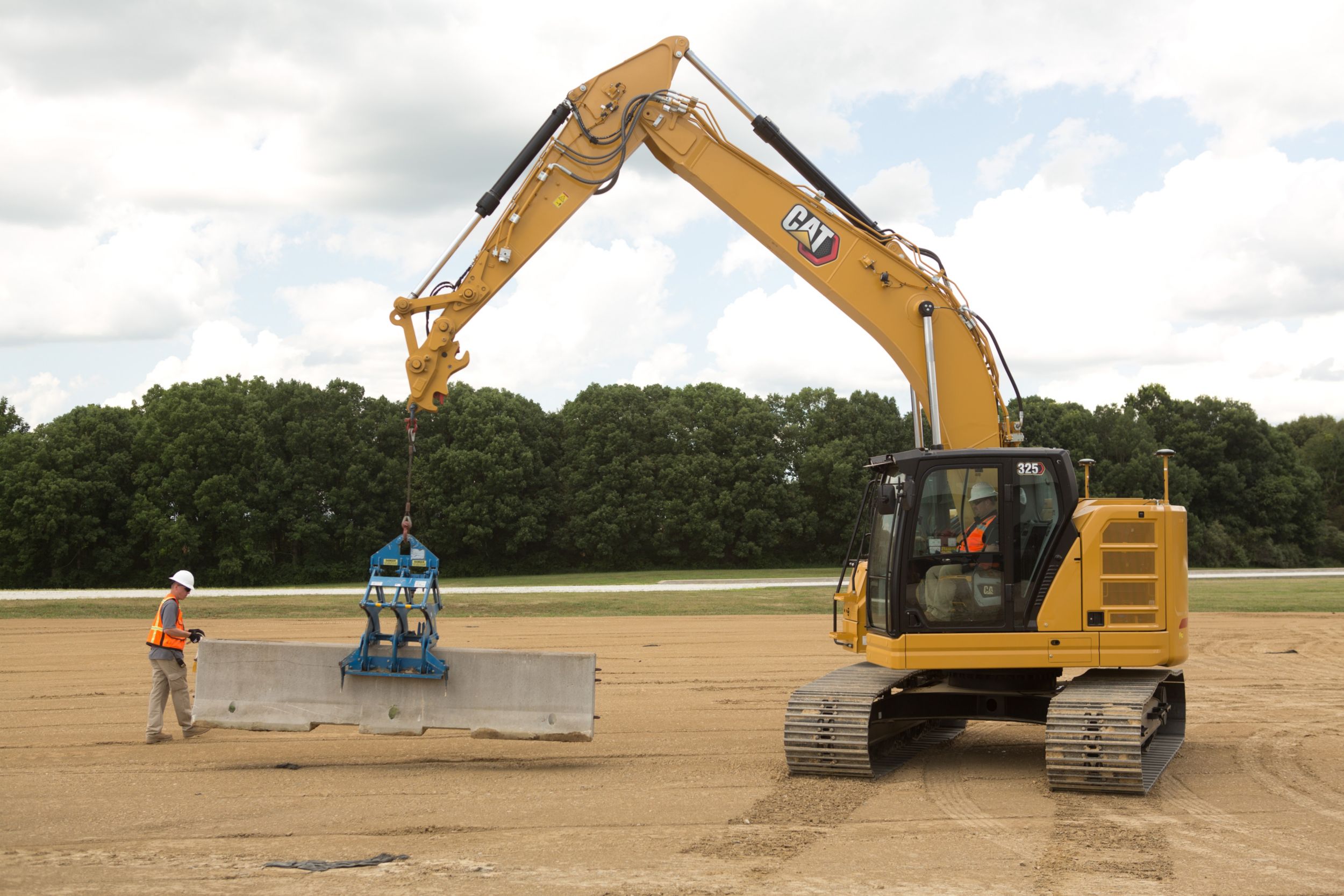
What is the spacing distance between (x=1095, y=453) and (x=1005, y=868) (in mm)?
57539

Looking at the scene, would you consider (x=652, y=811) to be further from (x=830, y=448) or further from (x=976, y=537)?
(x=830, y=448)

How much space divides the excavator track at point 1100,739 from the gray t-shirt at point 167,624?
331 inches

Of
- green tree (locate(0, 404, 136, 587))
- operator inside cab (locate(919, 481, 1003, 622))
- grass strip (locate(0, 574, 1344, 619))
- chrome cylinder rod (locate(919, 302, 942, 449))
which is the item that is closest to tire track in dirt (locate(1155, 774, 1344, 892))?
operator inside cab (locate(919, 481, 1003, 622))

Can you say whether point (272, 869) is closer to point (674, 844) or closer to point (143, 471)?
point (674, 844)

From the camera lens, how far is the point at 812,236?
37.1ft

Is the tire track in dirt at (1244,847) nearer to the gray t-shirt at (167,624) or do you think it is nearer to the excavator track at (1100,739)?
the excavator track at (1100,739)

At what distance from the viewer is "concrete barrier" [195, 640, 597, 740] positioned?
33.5ft

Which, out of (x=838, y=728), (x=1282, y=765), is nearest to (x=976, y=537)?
(x=838, y=728)

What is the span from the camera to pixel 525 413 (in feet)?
196

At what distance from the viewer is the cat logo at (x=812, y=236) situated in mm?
11281

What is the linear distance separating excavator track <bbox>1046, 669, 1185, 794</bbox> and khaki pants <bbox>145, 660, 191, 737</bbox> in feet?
27.1

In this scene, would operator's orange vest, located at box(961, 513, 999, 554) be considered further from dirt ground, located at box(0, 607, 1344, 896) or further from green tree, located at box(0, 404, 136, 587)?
green tree, located at box(0, 404, 136, 587)

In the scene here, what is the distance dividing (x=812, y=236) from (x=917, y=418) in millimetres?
2013

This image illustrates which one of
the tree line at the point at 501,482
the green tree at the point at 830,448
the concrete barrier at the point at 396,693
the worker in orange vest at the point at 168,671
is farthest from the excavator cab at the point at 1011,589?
the green tree at the point at 830,448
